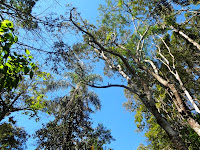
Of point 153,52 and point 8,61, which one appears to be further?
point 153,52

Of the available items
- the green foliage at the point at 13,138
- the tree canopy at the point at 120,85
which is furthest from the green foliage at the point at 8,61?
the green foliage at the point at 13,138

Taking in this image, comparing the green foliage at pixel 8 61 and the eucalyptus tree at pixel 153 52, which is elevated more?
the eucalyptus tree at pixel 153 52

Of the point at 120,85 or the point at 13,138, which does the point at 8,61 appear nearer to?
the point at 120,85

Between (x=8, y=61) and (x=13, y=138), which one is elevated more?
(x=13, y=138)

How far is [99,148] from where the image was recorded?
8.25m

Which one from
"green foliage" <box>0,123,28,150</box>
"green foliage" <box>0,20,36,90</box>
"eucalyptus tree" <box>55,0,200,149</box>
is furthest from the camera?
"green foliage" <box>0,123,28,150</box>

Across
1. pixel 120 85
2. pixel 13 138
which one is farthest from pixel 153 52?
pixel 13 138

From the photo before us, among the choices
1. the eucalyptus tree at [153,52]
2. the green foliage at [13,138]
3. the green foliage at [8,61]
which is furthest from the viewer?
the green foliage at [13,138]

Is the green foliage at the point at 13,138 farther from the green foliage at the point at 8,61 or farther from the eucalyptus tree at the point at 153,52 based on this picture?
the green foliage at the point at 8,61

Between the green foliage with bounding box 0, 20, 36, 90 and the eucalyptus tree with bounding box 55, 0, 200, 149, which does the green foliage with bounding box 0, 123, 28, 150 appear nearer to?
the eucalyptus tree with bounding box 55, 0, 200, 149

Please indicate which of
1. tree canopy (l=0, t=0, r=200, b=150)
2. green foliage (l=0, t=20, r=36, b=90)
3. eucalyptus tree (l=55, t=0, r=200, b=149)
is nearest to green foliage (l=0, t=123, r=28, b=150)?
tree canopy (l=0, t=0, r=200, b=150)

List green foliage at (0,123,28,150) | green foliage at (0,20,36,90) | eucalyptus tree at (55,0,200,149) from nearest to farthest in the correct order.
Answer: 1. green foliage at (0,20,36,90)
2. eucalyptus tree at (55,0,200,149)
3. green foliage at (0,123,28,150)

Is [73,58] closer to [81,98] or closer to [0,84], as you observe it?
[0,84]

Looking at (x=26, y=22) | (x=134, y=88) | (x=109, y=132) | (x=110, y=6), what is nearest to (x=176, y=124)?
(x=109, y=132)
